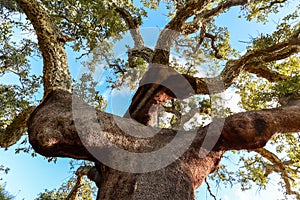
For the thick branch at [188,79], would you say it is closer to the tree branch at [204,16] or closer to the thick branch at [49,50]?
the tree branch at [204,16]

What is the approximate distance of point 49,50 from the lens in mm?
4918

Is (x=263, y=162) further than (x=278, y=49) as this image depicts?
Yes

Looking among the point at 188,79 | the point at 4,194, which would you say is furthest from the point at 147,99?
the point at 4,194

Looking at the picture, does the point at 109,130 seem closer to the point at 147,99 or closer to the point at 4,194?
the point at 147,99

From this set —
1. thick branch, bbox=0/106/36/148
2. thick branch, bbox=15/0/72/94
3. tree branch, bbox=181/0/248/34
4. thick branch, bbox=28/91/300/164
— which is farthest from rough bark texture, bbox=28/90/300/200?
tree branch, bbox=181/0/248/34

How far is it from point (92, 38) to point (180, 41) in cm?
289

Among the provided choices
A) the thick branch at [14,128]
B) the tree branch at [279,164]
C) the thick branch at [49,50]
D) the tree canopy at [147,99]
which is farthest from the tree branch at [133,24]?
the tree branch at [279,164]

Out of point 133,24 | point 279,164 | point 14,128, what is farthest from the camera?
point 133,24

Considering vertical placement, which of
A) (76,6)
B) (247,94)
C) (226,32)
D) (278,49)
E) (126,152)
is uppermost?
(226,32)

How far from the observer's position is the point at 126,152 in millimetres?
3846

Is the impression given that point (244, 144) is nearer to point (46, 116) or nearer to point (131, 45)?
point (46, 116)

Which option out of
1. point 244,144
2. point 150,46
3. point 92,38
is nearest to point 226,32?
point 150,46

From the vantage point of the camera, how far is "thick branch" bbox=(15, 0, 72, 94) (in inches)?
187

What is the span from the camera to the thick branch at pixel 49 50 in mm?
4758
